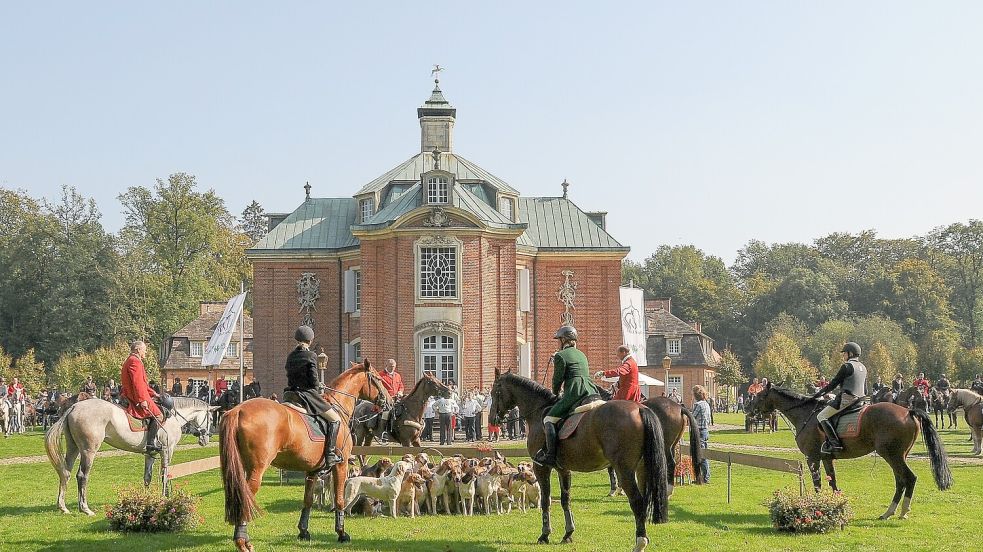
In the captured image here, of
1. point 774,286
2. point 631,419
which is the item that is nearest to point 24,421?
point 631,419

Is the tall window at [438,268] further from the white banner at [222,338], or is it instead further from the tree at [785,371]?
the tree at [785,371]

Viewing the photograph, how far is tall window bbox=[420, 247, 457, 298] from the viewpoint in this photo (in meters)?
38.0

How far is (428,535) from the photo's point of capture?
504 inches

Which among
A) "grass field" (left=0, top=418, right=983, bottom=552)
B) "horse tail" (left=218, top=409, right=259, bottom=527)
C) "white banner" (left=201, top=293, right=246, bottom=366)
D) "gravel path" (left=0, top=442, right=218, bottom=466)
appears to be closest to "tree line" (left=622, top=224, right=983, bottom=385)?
"white banner" (left=201, top=293, right=246, bottom=366)

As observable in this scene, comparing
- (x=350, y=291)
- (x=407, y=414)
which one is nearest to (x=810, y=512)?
(x=407, y=414)

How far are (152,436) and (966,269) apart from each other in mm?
77140

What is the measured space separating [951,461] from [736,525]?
484 inches

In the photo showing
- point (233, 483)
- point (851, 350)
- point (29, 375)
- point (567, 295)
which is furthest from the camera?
point (29, 375)

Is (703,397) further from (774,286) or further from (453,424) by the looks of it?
(774,286)

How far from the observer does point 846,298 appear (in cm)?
8644

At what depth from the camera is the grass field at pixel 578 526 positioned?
473 inches

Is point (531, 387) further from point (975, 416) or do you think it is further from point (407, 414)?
point (975, 416)

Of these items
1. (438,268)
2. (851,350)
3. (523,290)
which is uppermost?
(438,268)

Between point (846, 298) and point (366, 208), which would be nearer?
point (366, 208)
